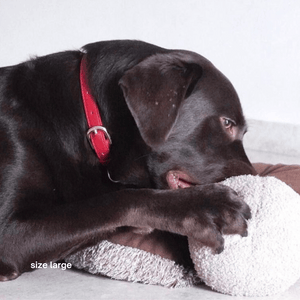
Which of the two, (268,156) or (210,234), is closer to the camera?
(210,234)

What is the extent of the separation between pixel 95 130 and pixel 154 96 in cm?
27

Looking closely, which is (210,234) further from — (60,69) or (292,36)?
(292,36)

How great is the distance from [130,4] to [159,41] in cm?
42

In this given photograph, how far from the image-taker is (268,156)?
161 inches

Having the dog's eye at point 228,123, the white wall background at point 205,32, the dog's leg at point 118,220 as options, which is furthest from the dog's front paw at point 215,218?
the white wall background at point 205,32

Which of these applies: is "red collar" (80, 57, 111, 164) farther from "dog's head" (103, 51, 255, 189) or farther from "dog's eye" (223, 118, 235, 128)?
"dog's eye" (223, 118, 235, 128)

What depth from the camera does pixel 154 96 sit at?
1629 mm

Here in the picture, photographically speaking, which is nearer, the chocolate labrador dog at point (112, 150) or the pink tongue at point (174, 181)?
the chocolate labrador dog at point (112, 150)

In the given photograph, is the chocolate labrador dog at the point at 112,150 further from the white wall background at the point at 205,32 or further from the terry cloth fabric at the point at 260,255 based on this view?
the white wall background at the point at 205,32

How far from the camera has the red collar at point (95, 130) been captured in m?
1.78

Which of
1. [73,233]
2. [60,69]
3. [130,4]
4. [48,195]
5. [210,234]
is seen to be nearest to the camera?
[210,234]

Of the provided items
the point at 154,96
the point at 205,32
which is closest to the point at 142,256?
the point at 154,96

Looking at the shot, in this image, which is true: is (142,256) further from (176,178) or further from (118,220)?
(176,178)

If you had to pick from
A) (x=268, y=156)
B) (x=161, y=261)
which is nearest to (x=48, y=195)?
(x=161, y=261)
